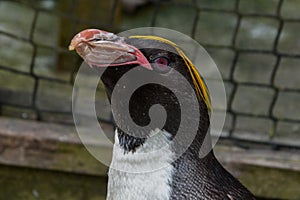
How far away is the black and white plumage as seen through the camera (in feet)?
6.53

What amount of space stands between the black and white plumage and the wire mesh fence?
1.11 meters

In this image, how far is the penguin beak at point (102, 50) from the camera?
6.26ft

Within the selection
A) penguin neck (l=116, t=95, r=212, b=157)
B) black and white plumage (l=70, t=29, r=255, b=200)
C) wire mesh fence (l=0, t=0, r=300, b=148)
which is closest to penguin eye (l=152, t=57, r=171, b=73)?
black and white plumage (l=70, t=29, r=255, b=200)

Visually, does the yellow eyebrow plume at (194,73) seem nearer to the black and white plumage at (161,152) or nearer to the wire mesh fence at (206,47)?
the black and white plumage at (161,152)

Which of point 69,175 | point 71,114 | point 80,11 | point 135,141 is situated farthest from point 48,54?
point 135,141

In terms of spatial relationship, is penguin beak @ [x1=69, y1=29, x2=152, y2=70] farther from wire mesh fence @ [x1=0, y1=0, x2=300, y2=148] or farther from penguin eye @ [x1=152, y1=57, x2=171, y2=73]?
wire mesh fence @ [x1=0, y1=0, x2=300, y2=148]

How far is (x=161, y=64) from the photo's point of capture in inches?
78.5

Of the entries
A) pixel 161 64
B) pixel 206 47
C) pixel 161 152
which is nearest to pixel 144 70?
pixel 161 64

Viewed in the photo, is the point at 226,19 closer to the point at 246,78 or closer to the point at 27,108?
the point at 246,78

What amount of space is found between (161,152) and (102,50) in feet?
1.14

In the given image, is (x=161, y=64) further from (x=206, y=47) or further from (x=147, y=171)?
(x=206, y=47)

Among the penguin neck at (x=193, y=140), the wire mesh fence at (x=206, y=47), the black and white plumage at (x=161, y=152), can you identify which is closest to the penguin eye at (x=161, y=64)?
the black and white plumage at (x=161, y=152)

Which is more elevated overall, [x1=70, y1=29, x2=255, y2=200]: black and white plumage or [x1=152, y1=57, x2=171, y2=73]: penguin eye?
[x1=152, y1=57, x2=171, y2=73]: penguin eye

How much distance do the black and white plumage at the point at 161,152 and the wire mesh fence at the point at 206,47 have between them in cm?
111
